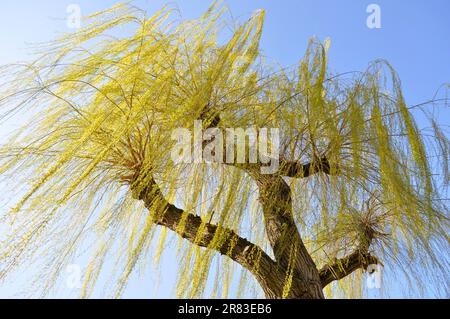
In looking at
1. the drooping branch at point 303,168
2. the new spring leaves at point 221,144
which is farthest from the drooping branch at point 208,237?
the drooping branch at point 303,168

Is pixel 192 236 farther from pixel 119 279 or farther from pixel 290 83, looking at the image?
pixel 290 83

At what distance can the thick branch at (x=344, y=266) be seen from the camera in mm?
2711

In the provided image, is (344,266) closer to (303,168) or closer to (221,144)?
(303,168)

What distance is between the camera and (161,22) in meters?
2.50

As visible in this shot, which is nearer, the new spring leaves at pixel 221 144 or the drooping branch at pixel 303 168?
the new spring leaves at pixel 221 144

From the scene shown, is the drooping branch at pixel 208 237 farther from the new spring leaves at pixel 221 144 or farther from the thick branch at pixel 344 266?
the thick branch at pixel 344 266

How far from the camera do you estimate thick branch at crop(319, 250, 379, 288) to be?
271cm

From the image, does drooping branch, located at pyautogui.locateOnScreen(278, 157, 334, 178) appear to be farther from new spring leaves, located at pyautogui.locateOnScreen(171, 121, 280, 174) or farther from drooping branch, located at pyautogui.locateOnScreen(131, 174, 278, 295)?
drooping branch, located at pyautogui.locateOnScreen(131, 174, 278, 295)

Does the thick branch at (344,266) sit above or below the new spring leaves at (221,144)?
below

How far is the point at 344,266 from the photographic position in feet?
9.05

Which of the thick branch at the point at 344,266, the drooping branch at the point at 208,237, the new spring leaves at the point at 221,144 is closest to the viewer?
the new spring leaves at the point at 221,144
